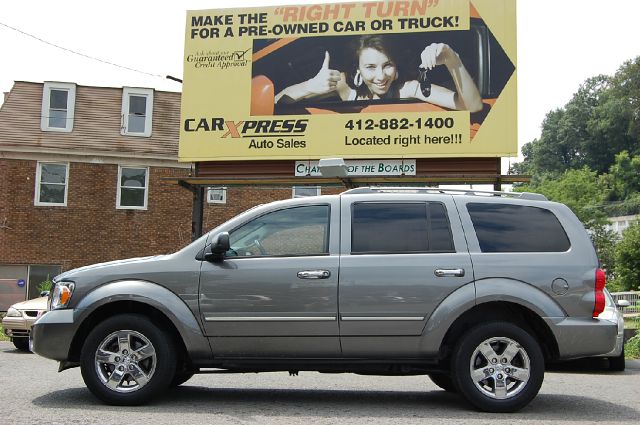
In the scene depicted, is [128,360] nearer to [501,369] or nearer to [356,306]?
[356,306]

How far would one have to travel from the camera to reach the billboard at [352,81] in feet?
59.8

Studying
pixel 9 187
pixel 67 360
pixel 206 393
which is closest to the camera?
pixel 67 360

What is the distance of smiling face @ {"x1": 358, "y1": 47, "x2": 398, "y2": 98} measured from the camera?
18.6 m

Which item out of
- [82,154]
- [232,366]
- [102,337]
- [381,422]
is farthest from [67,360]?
[82,154]

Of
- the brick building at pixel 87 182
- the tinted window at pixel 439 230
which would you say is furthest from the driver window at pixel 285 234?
the brick building at pixel 87 182

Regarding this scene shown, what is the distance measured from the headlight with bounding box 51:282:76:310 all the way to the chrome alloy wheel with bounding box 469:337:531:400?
3.49 metres

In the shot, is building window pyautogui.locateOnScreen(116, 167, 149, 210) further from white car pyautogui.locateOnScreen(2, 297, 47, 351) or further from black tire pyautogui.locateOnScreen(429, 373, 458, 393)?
black tire pyautogui.locateOnScreen(429, 373, 458, 393)

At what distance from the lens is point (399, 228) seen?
21.6 feet

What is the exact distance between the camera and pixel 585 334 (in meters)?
6.24

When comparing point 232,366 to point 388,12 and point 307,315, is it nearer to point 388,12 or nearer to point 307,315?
point 307,315

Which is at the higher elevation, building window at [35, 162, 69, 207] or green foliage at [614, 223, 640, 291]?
building window at [35, 162, 69, 207]

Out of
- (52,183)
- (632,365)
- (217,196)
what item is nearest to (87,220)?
(52,183)

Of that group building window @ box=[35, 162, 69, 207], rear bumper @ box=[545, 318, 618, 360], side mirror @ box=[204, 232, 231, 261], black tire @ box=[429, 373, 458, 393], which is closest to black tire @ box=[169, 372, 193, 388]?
side mirror @ box=[204, 232, 231, 261]

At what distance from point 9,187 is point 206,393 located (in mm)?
19739
